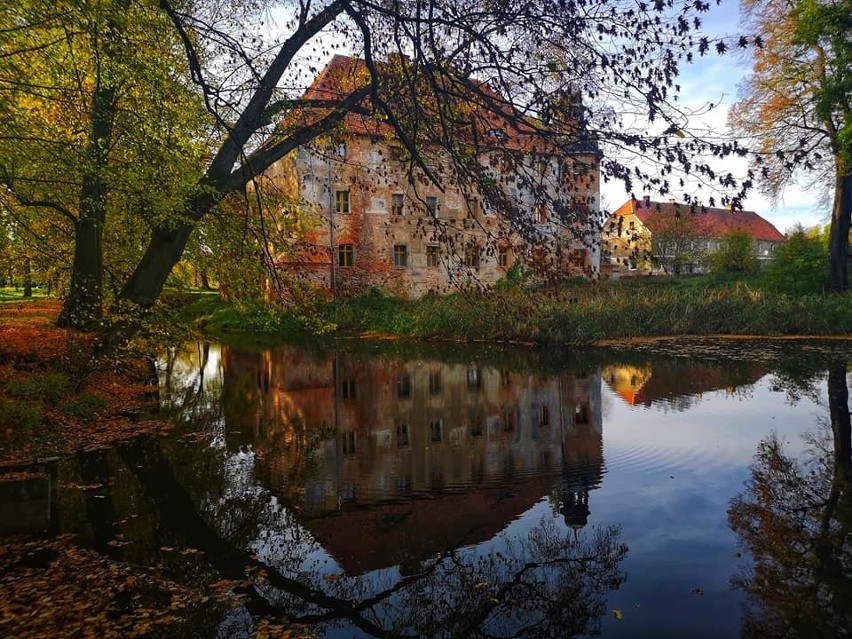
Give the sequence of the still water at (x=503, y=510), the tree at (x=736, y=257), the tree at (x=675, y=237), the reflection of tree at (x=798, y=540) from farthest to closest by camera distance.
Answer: the tree at (x=675, y=237), the tree at (x=736, y=257), the still water at (x=503, y=510), the reflection of tree at (x=798, y=540)

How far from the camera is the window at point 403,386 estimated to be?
12789 millimetres

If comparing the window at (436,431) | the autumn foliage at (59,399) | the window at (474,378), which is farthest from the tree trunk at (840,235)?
the autumn foliage at (59,399)

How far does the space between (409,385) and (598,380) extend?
177 inches

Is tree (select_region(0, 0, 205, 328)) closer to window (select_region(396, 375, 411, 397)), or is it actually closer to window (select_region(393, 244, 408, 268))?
window (select_region(396, 375, 411, 397))

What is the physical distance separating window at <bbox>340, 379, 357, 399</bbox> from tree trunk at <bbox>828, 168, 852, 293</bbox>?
21.5m

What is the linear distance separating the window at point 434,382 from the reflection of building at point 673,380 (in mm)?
3898

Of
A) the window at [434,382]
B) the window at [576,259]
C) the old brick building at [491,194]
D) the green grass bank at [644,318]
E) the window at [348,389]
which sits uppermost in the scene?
the old brick building at [491,194]

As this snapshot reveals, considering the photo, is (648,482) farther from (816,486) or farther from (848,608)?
(848,608)

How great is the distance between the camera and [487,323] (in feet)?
73.9

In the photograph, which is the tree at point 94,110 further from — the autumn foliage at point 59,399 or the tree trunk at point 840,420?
the tree trunk at point 840,420

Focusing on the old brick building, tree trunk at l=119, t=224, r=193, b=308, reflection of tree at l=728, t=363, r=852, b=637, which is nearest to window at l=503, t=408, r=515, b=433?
the old brick building

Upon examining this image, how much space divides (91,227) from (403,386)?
757 cm

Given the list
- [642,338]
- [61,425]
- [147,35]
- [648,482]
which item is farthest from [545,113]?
[642,338]

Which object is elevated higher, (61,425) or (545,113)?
(545,113)
